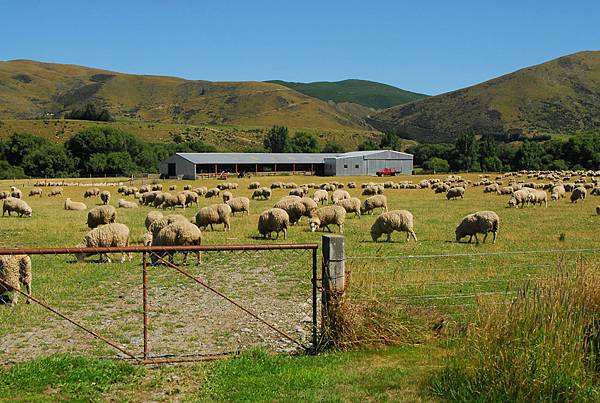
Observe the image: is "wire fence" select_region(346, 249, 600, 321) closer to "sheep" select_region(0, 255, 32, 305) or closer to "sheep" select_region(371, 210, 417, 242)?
"sheep" select_region(371, 210, 417, 242)

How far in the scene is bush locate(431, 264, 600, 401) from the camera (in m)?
6.49

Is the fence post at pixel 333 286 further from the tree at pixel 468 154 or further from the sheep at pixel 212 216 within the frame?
the tree at pixel 468 154

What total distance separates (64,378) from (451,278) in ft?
30.6

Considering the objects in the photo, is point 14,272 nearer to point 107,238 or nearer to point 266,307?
point 266,307

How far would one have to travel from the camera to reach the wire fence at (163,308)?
8.74 metres

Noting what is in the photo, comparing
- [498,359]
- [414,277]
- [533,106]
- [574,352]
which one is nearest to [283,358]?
[498,359]

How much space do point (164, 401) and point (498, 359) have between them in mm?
3950

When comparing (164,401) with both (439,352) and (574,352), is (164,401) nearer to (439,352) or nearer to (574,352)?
(439,352)

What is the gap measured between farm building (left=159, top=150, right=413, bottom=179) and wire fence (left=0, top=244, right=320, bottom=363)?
7543 centimetres

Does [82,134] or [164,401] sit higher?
[82,134]

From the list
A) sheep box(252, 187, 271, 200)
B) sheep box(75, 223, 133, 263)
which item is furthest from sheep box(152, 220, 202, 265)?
sheep box(252, 187, 271, 200)

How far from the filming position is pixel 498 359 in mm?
6801

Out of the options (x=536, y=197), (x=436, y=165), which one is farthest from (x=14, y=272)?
(x=436, y=165)

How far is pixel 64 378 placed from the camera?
291 inches
